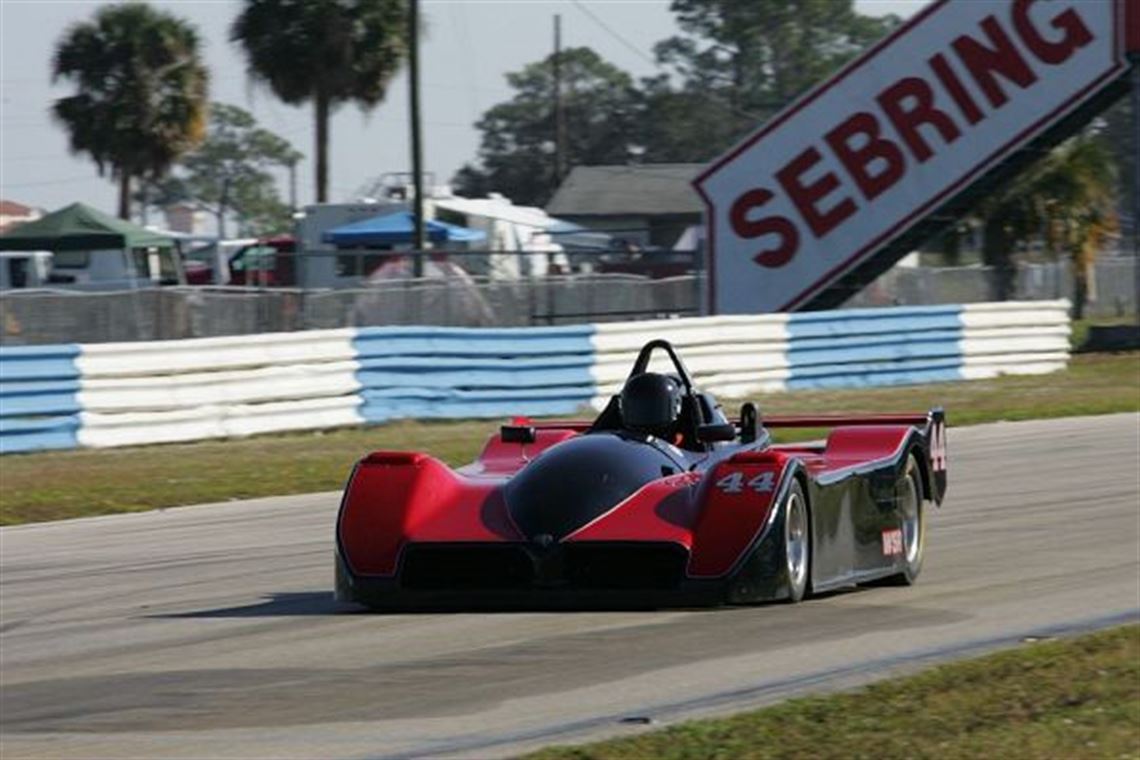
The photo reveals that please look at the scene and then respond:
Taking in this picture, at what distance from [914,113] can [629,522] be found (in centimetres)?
2654

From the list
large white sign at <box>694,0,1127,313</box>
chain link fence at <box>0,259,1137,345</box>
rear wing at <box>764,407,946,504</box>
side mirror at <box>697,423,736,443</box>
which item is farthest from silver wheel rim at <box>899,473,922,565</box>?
large white sign at <box>694,0,1127,313</box>

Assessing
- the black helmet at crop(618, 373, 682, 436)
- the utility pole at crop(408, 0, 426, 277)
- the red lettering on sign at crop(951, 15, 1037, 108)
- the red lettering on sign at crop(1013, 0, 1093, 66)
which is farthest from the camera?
the utility pole at crop(408, 0, 426, 277)

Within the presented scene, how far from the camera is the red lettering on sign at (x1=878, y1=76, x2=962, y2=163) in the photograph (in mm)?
34469

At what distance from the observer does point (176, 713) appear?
787 cm

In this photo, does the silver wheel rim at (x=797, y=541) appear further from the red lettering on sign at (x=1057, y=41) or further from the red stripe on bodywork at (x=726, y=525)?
the red lettering on sign at (x=1057, y=41)

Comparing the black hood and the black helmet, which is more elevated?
the black helmet

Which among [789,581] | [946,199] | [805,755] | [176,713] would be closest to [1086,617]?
[789,581]

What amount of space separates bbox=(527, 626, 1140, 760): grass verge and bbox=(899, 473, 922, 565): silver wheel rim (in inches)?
93.3

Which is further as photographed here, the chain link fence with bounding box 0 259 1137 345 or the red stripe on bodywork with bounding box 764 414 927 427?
the chain link fence with bounding box 0 259 1137 345

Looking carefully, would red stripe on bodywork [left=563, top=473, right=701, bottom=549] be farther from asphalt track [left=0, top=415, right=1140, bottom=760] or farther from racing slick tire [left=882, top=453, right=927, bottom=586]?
racing slick tire [left=882, top=453, right=927, bottom=586]

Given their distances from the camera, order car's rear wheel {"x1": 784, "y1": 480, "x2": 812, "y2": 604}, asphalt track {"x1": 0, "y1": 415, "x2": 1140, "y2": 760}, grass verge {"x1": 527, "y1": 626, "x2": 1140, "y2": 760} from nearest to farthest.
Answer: grass verge {"x1": 527, "y1": 626, "x2": 1140, "y2": 760}, asphalt track {"x1": 0, "y1": 415, "x2": 1140, "y2": 760}, car's rear wheel {"x1": 784, "y1": 480, "x2": 812, "y2": 604}

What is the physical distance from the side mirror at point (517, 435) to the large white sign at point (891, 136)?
945 inches

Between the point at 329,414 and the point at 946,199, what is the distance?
596 inches

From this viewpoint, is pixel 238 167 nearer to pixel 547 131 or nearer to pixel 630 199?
pixel 547 131
